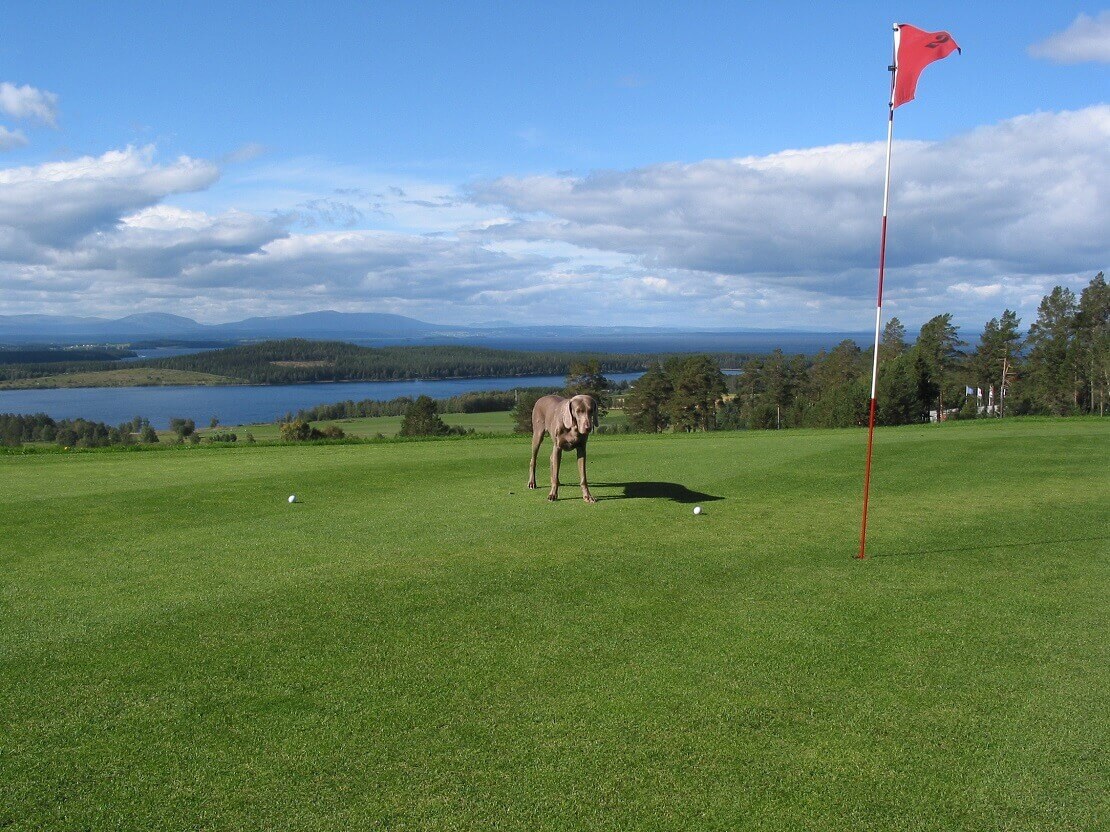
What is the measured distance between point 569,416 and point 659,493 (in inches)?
97.7

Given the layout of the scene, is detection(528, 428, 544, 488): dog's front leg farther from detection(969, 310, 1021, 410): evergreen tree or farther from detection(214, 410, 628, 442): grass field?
detection(969, 310, 1021, 410): evergreen tree

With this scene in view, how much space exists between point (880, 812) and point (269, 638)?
508 centimetres

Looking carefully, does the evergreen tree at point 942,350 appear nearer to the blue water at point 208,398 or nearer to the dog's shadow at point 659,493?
the blue water at point 208,398

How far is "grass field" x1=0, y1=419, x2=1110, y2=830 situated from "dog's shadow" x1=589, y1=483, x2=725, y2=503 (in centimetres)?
102

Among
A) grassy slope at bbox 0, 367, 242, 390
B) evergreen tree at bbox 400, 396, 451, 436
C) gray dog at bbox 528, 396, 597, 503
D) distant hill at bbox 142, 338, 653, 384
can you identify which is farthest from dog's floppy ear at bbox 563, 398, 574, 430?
grassy slope at bbox 0, 367, 242, 390

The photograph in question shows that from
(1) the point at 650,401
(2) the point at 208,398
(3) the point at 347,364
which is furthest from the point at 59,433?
(3) the point at 347,364

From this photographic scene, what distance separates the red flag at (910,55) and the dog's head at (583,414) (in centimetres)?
619

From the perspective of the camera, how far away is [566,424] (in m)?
13.9

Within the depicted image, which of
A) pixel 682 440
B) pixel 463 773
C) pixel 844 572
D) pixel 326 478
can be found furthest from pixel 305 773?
pixel 682 440

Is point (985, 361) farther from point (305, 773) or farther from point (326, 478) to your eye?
point (305, 773)

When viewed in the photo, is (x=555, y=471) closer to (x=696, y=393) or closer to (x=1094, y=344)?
(x=696, y=393)

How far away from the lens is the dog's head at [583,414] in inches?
526

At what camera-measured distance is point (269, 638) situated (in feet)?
23.5

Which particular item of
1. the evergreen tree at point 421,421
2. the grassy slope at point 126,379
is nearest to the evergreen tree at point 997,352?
the evergreen tree at point 421,421
